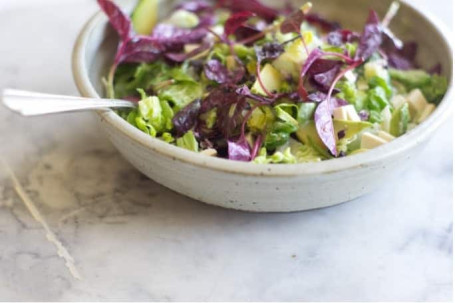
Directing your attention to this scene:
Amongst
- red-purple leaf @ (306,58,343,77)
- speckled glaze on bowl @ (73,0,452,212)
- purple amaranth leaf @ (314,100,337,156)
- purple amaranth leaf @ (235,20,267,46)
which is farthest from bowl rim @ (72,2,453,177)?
purple amaranth leaf @ (235,20,267,46)

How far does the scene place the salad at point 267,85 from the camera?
1.11 metres

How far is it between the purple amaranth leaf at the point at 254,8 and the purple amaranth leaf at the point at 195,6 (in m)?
0.04

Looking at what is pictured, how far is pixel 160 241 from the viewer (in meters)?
1.09

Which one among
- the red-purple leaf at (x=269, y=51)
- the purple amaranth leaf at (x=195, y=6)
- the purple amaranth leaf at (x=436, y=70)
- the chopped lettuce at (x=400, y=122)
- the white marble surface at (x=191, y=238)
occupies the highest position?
the red-purple leaf at (x=269, y=51)

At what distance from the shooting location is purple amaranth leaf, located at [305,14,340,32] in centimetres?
146

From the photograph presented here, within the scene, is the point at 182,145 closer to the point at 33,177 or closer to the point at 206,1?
the point at 33,177

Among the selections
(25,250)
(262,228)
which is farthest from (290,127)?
(25,250)

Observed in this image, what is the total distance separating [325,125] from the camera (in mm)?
1092

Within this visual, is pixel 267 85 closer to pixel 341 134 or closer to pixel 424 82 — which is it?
pixel 341 134

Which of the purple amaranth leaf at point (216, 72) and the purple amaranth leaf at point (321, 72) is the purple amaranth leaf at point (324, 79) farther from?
the purple amaranth leaf at point (216, 72)

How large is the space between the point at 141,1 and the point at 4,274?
65cm

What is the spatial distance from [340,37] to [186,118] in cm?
36

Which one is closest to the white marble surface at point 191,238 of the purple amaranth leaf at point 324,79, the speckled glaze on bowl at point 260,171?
the speckled glaze on bowl at point 260,171

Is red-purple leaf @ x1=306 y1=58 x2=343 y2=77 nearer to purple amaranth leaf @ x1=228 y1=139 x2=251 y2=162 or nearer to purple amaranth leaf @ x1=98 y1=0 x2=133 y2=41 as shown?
purple amaranth leaf @ x1=228 y1=139 x2=251 y2=162
